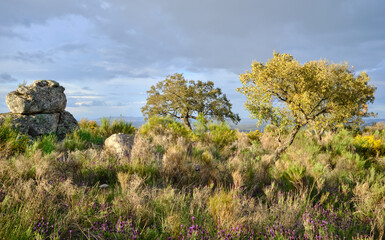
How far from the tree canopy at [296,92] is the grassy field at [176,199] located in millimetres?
1792

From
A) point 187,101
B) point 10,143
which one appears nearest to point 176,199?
point 10,143

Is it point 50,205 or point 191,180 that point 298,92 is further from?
point 50,205

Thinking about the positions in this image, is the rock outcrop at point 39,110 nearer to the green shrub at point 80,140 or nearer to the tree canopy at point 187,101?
the green shrub at point 80,140

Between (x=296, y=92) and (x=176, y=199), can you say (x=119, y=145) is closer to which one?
(x=176, y=199)

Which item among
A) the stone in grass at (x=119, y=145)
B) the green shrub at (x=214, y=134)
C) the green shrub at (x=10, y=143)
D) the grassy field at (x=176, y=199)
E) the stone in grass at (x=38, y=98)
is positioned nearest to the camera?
the grassy field at (x=176, y=199)

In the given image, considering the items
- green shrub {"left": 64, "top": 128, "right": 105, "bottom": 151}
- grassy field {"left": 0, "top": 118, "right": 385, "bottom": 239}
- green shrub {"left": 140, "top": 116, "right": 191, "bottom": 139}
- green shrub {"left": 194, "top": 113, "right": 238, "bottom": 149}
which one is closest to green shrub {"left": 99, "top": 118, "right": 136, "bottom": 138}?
green shrub {"left": 140, "top": 116, "right": 191, "bottom": 139}

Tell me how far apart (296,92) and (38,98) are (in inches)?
459

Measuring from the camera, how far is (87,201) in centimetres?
380

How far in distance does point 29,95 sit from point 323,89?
41.8 ft

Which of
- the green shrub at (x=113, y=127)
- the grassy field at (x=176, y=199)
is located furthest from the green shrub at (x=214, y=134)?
the green shrub at (x=113, y=127)

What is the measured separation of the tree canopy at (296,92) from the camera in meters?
10.4

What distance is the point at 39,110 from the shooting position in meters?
11.2

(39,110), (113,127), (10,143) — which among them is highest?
(39,110)

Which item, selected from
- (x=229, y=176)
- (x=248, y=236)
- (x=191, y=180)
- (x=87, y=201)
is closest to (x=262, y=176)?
(x=229, y=176)
